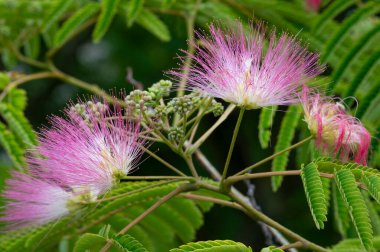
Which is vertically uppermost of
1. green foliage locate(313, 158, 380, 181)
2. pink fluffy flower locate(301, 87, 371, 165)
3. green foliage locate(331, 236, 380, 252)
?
pink fluffy flower locate(301, 87, 371, 165)

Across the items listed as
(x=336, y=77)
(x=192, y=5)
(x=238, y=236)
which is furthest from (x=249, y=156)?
(x=336, y=77)

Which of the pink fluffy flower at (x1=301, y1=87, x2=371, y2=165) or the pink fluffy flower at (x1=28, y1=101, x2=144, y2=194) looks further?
the pink fluffy flower at (x1=301, y1=87, x2=371, y2=165)

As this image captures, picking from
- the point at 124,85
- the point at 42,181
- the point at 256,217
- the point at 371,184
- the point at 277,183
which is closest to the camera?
the point at 371,184

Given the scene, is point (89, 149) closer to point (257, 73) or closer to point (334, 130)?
point (257, 73)

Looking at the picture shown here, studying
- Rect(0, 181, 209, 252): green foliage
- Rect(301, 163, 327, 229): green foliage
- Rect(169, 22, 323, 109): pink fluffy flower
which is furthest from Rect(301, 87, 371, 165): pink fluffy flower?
Rect(0, 181, 209, 252): green foliage

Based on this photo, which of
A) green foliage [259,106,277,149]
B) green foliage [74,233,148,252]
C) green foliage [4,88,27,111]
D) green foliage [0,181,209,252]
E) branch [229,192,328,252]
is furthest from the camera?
green foliage [4,88,27,111]

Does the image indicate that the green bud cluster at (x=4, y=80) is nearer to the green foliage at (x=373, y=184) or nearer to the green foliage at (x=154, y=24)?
the green foliage at (x=154, y=24)

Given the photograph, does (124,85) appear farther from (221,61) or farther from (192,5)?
(221,61)

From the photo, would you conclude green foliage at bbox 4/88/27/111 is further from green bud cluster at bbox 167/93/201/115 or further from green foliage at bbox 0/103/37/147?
green bud cluster at bbox 167/93/201/115
